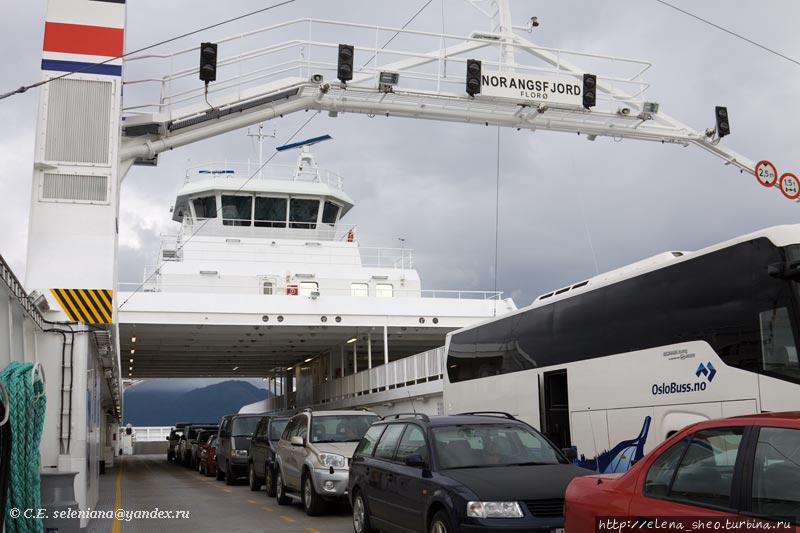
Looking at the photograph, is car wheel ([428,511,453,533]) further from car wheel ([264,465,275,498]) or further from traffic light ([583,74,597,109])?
traffic light ([583,74,597,109])

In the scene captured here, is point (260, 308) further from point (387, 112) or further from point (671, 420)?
point (671, 420)

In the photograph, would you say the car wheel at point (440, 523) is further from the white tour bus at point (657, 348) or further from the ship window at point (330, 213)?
the ship window at point (330, 213)

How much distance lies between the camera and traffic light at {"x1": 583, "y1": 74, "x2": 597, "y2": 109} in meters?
16.9

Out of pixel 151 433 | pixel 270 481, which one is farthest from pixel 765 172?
pixel 151 433

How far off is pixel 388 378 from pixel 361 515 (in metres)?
17.4

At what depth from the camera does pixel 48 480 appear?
923cm

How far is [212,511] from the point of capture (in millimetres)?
13930

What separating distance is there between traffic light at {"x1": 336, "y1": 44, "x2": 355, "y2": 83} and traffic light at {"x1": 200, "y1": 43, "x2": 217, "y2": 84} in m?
2.39

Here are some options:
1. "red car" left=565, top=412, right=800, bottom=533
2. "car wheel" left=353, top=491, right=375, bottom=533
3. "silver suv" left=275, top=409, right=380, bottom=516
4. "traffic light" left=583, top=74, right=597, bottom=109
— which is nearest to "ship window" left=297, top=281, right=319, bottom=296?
"silver suv" left=275, top=409, right=380, bottom=516

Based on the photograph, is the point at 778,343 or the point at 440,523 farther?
the point at 778,343

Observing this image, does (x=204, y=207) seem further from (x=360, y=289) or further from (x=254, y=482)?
(x=254, y=482)

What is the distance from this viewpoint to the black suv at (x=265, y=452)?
1639 cm

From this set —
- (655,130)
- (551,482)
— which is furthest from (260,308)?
(551,482)

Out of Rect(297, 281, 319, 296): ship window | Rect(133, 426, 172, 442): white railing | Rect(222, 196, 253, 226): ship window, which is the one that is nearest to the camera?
Rect(297, 281, 319, 296): ship window
